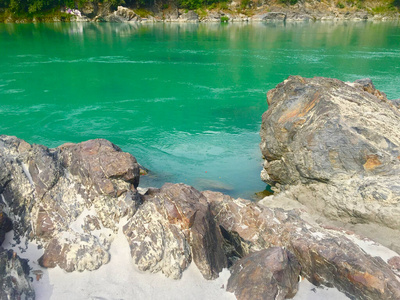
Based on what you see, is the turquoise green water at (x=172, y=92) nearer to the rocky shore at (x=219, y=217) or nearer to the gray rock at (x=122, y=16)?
the rocky shore at (x=219, y=217)

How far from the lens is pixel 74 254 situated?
5410mm

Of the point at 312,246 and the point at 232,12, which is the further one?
the point at 232,12

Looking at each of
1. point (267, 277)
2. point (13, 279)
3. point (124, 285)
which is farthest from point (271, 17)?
point (13, 279)

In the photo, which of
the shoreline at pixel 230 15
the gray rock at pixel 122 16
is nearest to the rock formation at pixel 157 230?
the gray rock at pixel 122 16

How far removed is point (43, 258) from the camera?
536 cm

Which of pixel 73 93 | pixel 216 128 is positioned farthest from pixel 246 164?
pixel 73 93

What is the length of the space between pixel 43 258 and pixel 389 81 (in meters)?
21.5

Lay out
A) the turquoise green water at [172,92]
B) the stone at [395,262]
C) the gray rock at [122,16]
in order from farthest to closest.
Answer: the gray rock at [122,16] → the turquoise green water at [172,92] → the stone at [395,262]

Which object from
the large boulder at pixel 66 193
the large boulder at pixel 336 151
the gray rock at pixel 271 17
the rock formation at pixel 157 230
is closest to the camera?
the rock formation at pixel 157 230

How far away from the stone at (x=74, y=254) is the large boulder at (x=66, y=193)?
1 centimetres

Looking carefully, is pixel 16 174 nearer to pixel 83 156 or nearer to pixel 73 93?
pixel 83 156

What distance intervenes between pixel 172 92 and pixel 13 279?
15.9 m

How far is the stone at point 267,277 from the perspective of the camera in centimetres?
498

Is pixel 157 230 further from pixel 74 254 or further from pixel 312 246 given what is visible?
pixel 312 246
